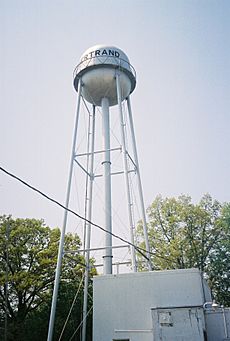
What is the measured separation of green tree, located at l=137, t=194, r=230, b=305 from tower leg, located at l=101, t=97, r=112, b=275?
7729 millimetres

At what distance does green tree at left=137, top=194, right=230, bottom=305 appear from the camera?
23.0m

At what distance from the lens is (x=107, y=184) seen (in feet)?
54.0

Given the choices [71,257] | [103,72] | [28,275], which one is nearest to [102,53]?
[103,72]

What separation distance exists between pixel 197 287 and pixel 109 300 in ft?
10.6

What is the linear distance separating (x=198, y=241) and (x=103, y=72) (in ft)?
41.0

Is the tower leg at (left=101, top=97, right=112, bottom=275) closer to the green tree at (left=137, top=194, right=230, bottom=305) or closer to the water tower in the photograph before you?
the water tower

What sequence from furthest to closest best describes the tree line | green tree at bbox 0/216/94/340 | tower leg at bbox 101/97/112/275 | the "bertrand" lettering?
the tree line → green tree at bbox 0/216/94/340 → the "bertrand" lettering → tower leg at bbox 101/97/112/275

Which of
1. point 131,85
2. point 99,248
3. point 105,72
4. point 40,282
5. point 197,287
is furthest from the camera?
point 40,282

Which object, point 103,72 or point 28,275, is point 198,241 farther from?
point 103,72

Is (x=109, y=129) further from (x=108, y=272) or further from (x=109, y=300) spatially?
(x=109, y=300)

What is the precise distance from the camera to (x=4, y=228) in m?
21.8

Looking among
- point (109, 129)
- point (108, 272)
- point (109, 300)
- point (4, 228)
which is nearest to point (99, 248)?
point (108, 272)

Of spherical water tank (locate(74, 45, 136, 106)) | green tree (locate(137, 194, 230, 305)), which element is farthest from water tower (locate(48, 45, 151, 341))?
green tree (locate(137, 194, 230, 305))

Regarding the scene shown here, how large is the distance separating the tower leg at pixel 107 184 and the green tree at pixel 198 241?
7729 millimetres
